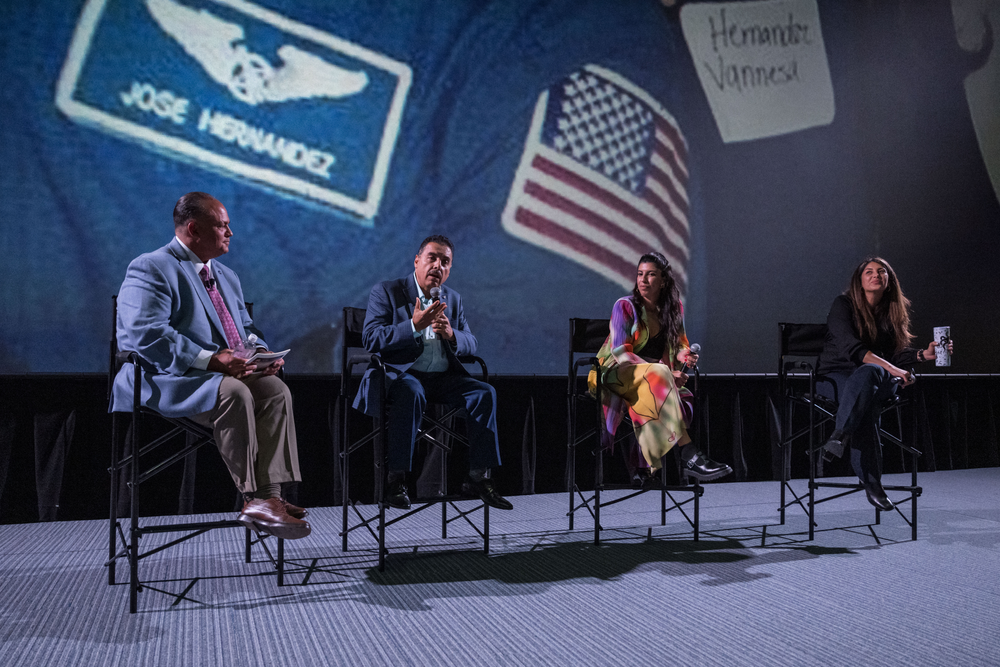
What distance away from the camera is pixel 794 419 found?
176 inches

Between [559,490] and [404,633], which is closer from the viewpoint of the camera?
[404,633]

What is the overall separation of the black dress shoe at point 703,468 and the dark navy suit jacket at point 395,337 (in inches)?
36.1

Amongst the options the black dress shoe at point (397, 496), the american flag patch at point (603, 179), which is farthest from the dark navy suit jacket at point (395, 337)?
the american flag patch at point (603, 179)

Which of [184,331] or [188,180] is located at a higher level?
[188,180]

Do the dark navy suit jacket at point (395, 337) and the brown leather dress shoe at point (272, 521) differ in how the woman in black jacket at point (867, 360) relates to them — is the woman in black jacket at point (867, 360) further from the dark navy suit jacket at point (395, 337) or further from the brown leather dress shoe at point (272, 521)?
the brown leather dress shoe at point (272, 521)

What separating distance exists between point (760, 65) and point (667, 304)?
301 centimetres

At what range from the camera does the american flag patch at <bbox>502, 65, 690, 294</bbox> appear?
4.50 m

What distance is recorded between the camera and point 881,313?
126 inches

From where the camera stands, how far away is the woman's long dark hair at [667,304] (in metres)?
3.06

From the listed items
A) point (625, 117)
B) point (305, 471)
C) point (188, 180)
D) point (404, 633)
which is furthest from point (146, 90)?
point (404, 633)

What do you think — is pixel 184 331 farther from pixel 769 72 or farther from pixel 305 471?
pixel 769 72

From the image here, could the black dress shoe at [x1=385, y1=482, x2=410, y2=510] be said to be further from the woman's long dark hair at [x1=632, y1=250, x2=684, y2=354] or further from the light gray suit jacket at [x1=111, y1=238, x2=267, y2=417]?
the woman's long dark hair at [x1=632, y1=250, x2=684, y2=354]

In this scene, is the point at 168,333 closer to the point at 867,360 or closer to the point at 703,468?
the point at 703,468

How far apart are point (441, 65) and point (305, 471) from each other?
8.19 feet
